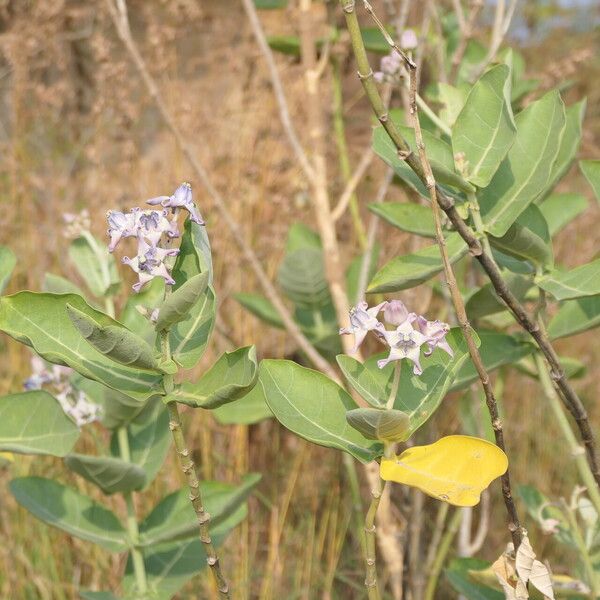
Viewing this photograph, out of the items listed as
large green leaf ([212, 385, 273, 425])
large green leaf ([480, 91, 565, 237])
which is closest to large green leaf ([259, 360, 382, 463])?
large green leaf ([480, 91, 565, 237])

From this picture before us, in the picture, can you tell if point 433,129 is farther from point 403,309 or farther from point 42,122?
point 42,122

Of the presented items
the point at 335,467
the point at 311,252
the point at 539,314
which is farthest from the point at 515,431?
the point at 539,314

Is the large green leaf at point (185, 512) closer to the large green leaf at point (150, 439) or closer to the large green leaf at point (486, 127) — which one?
the large green leaf at point (150, 439)

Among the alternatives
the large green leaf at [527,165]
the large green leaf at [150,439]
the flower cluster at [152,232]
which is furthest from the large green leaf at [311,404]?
the large green leaf at [150,439]

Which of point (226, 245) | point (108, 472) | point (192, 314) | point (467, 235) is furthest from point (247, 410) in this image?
point (226, 245)

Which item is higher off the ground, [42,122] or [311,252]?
[42,122]

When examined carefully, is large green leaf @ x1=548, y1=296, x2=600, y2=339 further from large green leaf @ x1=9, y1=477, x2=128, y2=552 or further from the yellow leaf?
large green leaf @ x1=9, y1=477, x2=128, y2=552

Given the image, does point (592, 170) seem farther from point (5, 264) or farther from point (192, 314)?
point (5, 264)
